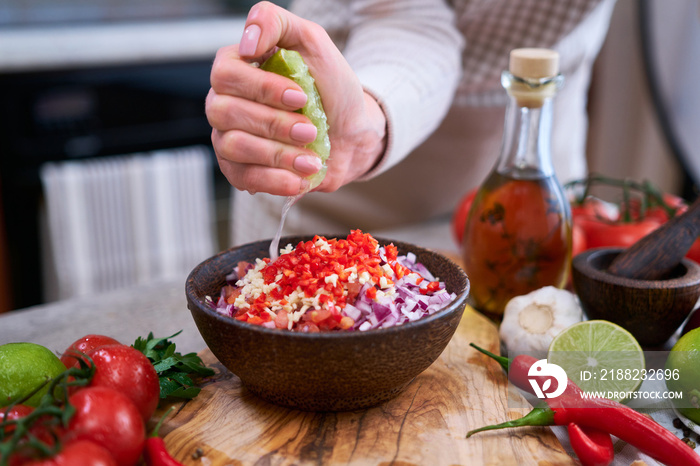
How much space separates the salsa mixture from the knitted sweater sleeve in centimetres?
32

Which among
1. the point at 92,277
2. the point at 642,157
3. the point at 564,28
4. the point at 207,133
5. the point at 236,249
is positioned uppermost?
the point at 564,28

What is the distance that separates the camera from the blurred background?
223 cm

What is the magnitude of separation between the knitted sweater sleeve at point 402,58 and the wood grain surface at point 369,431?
47 centimetres

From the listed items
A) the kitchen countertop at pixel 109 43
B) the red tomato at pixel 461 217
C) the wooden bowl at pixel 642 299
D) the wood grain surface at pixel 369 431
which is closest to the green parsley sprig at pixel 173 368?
the wood grain surface at pixel 369 431

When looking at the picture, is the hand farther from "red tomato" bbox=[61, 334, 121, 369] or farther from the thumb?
"red tomato" bbox=[61, 334, 121, 369]

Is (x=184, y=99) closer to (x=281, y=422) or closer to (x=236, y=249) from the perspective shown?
(x=236, y=249)

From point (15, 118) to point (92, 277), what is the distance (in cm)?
64

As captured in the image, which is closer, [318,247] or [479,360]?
[318,247]

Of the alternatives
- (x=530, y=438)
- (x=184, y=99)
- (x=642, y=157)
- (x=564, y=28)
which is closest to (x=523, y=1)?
(x=564, y=28)

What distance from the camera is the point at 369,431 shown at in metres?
0.77

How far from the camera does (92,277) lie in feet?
7.84

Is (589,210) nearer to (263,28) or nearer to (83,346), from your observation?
(263,28)

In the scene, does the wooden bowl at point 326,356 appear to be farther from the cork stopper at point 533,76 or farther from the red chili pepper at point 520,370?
the cork stopper at point 533,76

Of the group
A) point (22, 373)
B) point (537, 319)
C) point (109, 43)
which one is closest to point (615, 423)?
point (537, 319)
